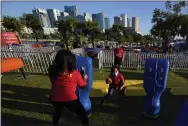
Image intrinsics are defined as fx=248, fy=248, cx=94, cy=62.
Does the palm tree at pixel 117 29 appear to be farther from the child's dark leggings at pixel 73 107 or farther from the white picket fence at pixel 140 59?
the child's dark leggings at pixel 73 107

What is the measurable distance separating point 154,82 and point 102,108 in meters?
1.60

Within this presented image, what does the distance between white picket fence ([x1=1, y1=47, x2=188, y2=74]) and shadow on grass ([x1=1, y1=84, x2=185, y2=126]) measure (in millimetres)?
3921

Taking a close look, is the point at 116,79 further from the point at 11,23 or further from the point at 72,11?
the point at 72,11

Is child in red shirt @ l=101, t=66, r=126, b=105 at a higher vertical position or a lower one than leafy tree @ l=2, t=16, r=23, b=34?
lower

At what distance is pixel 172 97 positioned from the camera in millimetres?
7344

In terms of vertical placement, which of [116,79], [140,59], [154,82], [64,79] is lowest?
[140,59]

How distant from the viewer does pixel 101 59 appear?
571 inches

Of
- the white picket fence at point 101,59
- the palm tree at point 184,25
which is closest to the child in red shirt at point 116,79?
the white picket fence at point 101,59

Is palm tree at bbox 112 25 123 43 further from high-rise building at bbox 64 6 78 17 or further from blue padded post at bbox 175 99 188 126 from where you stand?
blue padded post at bbox 175 99 188 126

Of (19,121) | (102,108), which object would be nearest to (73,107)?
(19,121)

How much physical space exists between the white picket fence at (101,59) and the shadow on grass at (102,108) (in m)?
3.92

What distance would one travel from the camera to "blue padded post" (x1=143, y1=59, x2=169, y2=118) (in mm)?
5348

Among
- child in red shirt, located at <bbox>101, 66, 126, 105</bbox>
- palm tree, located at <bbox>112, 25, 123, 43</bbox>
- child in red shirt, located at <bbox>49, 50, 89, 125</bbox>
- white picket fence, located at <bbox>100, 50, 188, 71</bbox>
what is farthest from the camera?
palm tree, located at <bbox>112, 25, 123, 43</bbox>

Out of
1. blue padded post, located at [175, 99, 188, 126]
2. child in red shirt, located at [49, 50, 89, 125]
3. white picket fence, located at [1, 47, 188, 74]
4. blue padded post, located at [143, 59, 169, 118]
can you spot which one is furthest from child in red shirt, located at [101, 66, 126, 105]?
white picket fence, located at [1, 47, 188, 74]
